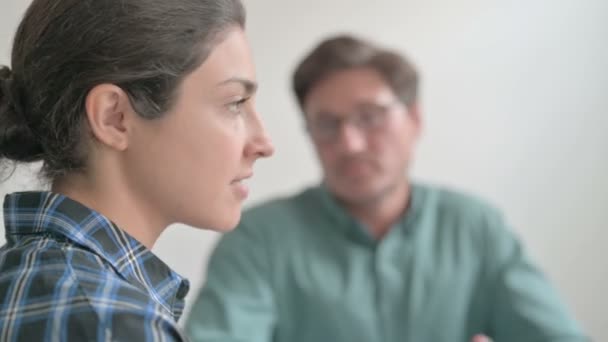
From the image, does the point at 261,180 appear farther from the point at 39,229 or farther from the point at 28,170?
the point at 39,229

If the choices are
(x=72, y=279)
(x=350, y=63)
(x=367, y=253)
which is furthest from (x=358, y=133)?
(x=72, y=279)

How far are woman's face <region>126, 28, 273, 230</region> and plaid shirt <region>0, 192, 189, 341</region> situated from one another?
7cm

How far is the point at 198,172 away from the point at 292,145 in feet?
3.62

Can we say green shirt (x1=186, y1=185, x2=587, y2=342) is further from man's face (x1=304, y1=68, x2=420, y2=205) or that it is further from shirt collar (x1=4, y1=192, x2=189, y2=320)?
shirt collar (x1=4, y1=192, x2=189, y2=320)

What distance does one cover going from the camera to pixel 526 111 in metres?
1.94

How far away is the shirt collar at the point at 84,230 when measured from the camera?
0.67 m

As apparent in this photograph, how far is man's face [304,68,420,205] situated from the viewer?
1.51 meters

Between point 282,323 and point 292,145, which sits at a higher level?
point 292,145

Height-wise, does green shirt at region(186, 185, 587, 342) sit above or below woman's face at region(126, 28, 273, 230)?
below

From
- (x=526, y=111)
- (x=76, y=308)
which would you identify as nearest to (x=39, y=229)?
(x=76, y=308)

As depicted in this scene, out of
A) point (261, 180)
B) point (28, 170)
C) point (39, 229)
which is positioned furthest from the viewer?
point (261, 180)

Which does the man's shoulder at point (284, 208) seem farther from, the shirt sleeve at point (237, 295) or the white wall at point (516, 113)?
the white wall at point (516, 113)

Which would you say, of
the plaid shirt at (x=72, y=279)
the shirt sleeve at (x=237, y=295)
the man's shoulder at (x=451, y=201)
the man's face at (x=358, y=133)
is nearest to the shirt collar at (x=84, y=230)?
the plaid shirt at (x=72, y=279)

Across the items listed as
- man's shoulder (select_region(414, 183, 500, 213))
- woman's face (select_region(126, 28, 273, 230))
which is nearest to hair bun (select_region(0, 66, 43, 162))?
woman's face (select_region(126, 28, 273, 230))
